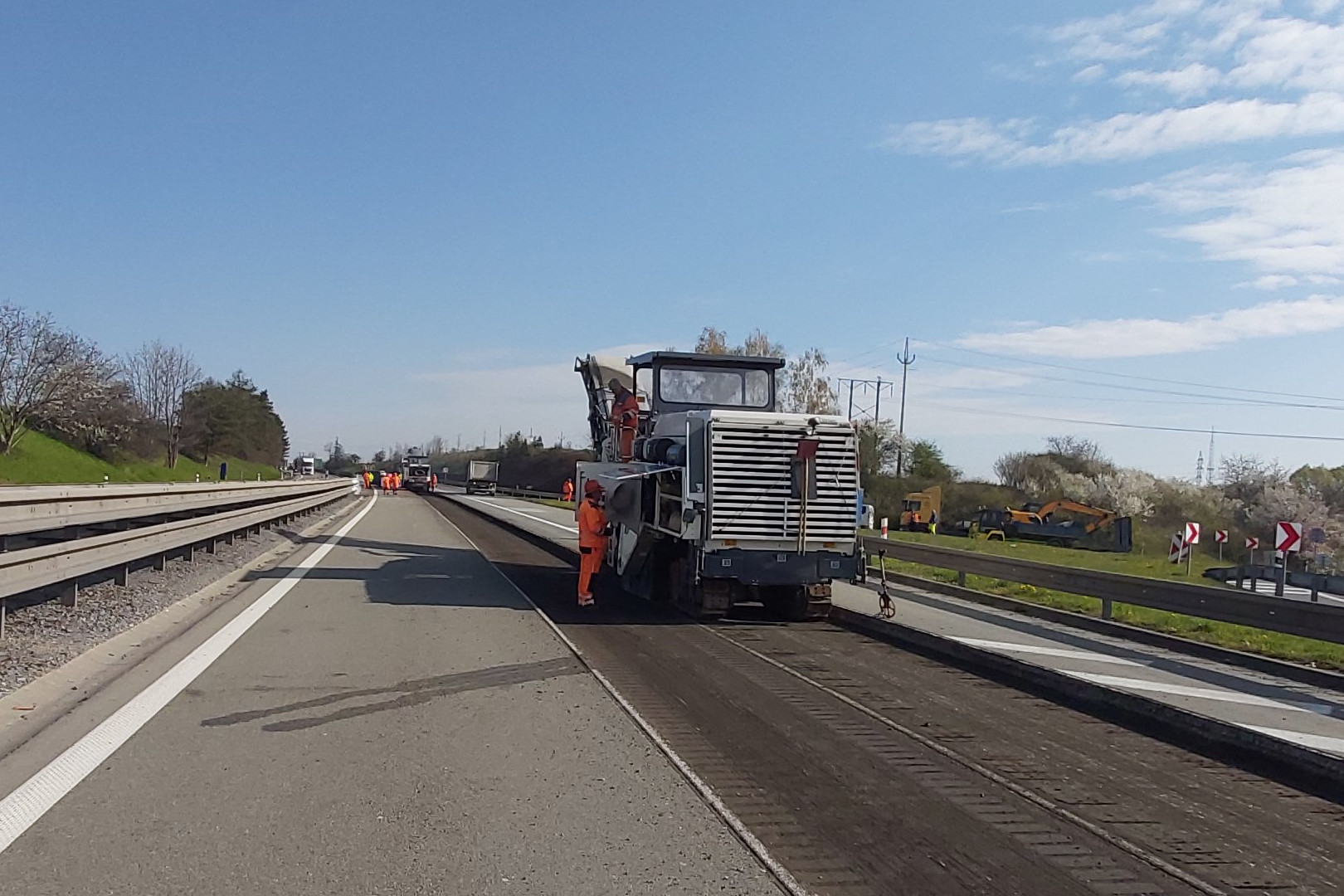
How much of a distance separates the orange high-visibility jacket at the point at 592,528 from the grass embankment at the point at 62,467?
27.5 metres

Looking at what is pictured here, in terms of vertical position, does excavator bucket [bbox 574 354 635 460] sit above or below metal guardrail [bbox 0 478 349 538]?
above

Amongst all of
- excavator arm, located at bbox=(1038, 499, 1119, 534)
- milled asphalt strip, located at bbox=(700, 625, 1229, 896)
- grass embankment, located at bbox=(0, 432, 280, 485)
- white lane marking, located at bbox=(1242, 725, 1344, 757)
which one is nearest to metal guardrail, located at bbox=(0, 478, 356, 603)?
milled asphalt strip, located at bbox=(700, 625, 1229, 896)

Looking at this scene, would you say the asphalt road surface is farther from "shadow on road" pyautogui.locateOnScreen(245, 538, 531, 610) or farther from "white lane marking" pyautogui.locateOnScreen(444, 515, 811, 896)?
"shadow on road" pyautogui.locateOnScreen(245, 538, 531, 610)

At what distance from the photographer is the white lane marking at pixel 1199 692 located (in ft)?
29.9

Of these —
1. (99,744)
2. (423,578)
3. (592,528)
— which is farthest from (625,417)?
(99,744)

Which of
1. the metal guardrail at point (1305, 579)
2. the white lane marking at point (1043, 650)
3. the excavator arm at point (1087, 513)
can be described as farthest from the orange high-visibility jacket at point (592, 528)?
the excavator arm at point (1087, 513)

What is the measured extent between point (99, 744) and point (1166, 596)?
10.8m

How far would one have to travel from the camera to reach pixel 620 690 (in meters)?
8.88

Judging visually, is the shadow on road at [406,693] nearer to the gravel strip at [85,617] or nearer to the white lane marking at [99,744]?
the white lane marking at [99,744]

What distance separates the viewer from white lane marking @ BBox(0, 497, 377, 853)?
5.30 metres

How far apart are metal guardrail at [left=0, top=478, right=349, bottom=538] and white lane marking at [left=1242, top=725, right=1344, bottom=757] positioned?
9580mm

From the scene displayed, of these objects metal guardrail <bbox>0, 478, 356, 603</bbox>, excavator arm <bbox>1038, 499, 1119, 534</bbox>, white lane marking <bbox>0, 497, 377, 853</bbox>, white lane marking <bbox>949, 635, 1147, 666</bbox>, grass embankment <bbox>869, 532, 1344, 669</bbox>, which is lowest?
white lane marking <bbox>0, 497, 377, 853</bbox>

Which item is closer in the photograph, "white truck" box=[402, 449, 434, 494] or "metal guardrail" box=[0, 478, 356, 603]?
"metal guardrail" box=[0, 478, 356, 603]

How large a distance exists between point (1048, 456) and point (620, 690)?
265 feet
